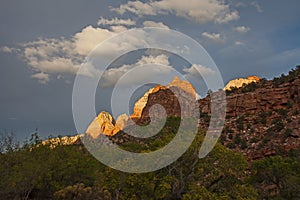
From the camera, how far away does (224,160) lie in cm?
2403

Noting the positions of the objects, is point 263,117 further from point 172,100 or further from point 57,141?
point 57,141

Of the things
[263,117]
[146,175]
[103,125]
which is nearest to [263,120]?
[263,117]

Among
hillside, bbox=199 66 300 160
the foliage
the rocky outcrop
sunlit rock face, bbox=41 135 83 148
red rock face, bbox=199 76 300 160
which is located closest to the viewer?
the foliage

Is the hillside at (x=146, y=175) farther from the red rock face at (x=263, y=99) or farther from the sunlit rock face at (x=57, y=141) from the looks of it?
the red rock face at (x=263, y=99)

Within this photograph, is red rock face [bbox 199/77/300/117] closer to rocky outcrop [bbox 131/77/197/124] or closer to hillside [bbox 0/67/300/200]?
rocky outcrop [bbox 131/77/197/124]

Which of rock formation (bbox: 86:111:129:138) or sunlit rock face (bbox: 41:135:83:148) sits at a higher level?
rock formation (bbox: 86:111:129:138)

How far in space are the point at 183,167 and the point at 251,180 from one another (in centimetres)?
1212

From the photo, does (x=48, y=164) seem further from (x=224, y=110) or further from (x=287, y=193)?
→ (x=224, y=110)

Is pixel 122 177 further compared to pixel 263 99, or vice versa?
pixel 263 99

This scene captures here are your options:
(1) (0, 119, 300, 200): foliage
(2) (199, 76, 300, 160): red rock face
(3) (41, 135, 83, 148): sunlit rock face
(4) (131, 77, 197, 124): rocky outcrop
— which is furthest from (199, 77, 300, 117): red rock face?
(3) (41, 135, 83, 148): sunlit rock face

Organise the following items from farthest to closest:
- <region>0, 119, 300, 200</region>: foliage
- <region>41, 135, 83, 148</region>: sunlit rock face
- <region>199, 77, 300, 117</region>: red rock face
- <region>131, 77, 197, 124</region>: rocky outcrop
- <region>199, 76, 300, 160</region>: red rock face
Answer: <region>131, 77, 197, 124</region>: rocky outcrop
<region>199, 77, 300, 117</region>: red rock face
<region>199, 76, 300, 160</region>: red rock face
<region>41, 135, 83, 148</region>: sunlit rock face
<region>0, 119, 300, 200</region>: foliage

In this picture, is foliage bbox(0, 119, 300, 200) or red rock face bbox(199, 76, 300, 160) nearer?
foliage bbox(0, 119, 300, 200)

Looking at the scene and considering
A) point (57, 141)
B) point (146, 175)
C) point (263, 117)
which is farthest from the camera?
point (263, 117)

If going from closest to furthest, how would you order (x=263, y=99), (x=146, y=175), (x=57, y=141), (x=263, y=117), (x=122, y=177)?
(x=146, y=175), (x=122, y=177), (x=57, y=141), (x=263, y=117), (x=263, y=99)
